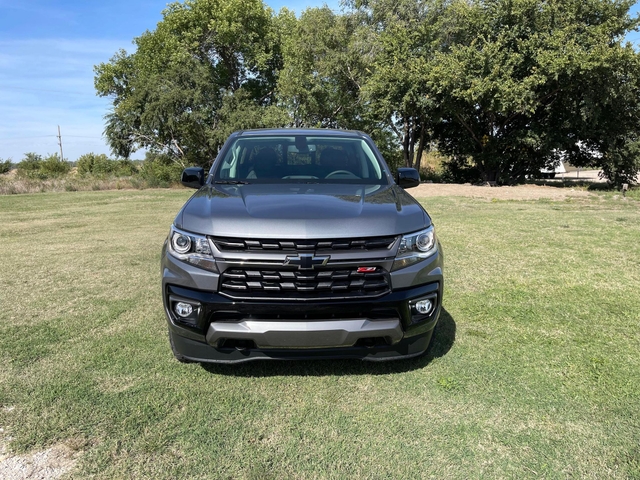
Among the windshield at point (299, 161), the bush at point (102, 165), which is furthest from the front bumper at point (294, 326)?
the bush at point (102, 165)

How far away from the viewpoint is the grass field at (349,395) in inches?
90.5

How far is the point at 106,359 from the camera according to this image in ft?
11.1

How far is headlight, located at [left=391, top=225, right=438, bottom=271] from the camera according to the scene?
2796 millimetres

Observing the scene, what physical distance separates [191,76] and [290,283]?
3169 cm

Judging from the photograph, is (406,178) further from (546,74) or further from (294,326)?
(546,74)

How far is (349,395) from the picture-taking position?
2906 millimetres

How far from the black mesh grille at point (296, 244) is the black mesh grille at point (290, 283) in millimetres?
130

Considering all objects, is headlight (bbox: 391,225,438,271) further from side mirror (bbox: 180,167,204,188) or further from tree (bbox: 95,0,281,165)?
tree (bbox: 95,0,281,165)

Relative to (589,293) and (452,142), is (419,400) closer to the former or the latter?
(589,293)

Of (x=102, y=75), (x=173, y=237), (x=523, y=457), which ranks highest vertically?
(x=102, y=75)

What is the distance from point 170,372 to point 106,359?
58 centimetres

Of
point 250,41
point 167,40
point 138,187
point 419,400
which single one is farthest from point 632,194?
point 167,40

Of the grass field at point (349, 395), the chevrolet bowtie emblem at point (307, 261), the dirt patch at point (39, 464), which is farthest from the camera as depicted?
the chevrolet bowtie emblem at point (307, 261)

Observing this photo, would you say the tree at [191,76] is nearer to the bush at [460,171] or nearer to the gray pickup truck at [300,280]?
the bush at [460,171]
